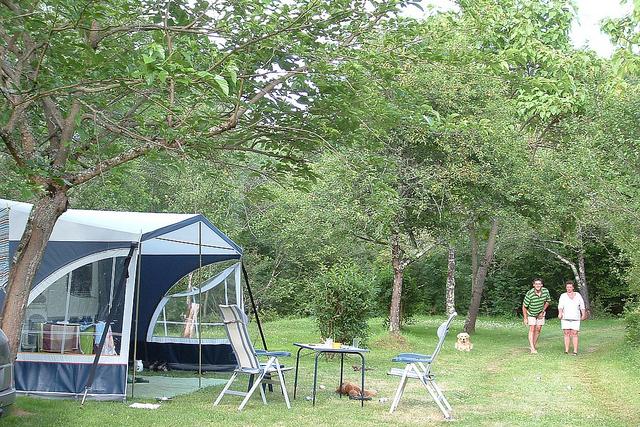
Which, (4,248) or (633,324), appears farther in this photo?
(633,324)

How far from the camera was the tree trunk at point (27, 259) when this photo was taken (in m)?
6.74

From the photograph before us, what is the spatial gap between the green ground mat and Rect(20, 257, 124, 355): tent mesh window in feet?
2.49

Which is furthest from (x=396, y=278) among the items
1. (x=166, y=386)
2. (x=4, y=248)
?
(x=4, y=248)

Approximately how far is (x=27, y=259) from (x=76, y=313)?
137 cm

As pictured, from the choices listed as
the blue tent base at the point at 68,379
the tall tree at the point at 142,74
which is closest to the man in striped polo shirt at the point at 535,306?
the tall tree at the point at 142,74

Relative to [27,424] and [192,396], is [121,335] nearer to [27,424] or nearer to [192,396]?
[192,396]

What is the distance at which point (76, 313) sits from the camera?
26.5 ft

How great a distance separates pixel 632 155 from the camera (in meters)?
13.2

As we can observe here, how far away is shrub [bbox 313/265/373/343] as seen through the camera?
11.7 m

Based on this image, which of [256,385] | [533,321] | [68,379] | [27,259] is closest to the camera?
[27,259]

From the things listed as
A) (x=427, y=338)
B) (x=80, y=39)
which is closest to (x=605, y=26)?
(x=80, y=39)

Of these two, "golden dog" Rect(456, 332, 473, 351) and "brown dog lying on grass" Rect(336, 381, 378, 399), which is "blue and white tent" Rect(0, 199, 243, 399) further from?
"golden dog" Rect(456, 332, 473, 351)

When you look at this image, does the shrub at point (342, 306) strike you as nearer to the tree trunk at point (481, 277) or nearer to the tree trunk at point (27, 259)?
the tree trunk at point (27, 259)

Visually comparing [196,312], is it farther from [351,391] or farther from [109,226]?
[351,391]
